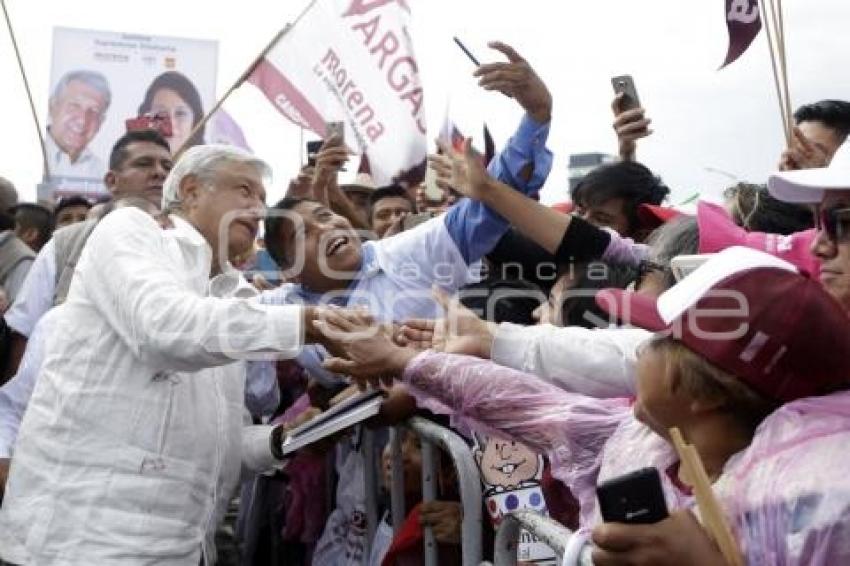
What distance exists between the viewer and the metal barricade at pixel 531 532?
1577mm

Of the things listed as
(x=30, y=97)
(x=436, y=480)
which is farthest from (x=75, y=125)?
(x=436, y=480)

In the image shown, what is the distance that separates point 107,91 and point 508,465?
767 centimetres

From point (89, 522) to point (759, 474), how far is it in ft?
5.37

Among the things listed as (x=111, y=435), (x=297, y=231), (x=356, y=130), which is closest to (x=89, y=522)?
(x=111, y=435)

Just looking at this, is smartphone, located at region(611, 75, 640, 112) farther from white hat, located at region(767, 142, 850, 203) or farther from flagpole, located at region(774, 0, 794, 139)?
white hat, located at region(767, 142, 850, 203)

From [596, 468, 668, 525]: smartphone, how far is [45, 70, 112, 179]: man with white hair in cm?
826

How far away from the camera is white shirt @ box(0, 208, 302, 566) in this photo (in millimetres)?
2312

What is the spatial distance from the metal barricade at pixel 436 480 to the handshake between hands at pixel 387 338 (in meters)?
0.17

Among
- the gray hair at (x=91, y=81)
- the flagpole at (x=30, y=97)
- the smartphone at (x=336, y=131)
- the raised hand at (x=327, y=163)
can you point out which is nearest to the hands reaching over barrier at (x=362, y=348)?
the raised hand at (x=327, y=163)

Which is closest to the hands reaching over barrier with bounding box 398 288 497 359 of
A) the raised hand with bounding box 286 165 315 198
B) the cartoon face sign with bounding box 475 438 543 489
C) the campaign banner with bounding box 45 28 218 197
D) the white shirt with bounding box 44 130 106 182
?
the cartoon face sign with bounding box 475 438 543 489

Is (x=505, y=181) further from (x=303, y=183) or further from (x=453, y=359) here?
(x=303, y=183)

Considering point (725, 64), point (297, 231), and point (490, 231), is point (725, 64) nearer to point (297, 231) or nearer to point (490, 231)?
point (490, 231)

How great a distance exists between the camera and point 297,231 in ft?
11.5

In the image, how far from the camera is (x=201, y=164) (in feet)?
9.41
